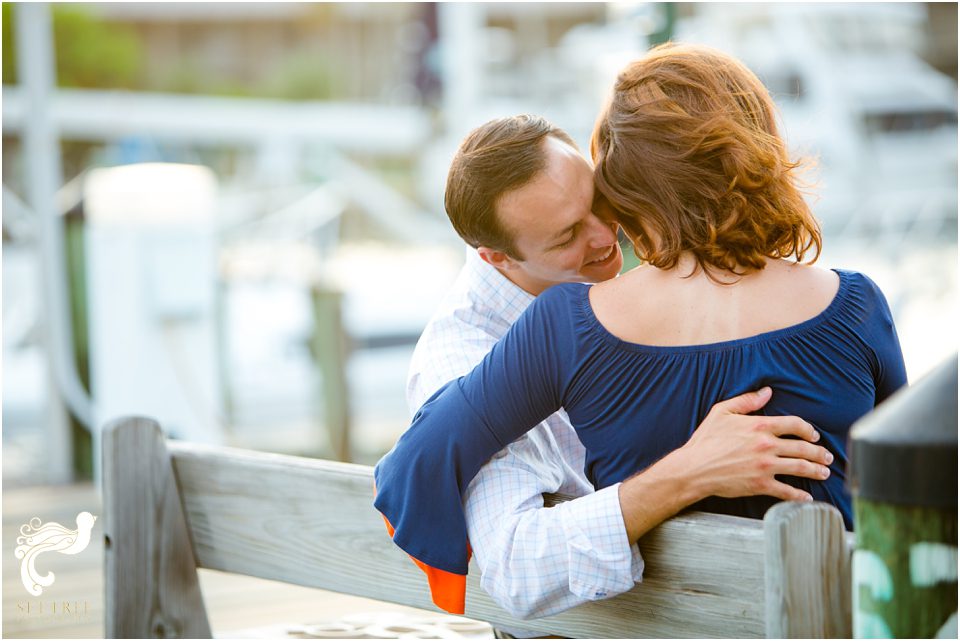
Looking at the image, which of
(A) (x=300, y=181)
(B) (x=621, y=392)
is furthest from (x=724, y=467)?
(A) (x=300, y=181)

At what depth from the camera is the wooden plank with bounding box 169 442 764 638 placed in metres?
1.11

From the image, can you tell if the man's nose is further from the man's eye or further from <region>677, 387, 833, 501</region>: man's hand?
<region>677, 387, 833, 501</region>: man's hand

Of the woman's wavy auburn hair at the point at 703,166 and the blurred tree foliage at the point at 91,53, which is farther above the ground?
the woman's wavy auburn hair at the point at 703,166

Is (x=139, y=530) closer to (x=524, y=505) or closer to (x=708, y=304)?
(x=524, y=505)

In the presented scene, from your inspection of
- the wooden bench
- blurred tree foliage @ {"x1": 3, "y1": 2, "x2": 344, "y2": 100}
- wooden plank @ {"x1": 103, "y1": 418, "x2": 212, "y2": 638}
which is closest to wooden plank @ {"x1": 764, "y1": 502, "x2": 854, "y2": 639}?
the wooden bench

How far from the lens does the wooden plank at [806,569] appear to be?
0.98 metres

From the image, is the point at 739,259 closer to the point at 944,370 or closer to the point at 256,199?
the point at 944,370

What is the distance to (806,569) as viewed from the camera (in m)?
0.98

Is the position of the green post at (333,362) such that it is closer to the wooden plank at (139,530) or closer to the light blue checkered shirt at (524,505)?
the wooden plank at (139,530)

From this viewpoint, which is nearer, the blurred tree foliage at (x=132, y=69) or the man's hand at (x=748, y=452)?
the man's hand at (x=748, y=452)

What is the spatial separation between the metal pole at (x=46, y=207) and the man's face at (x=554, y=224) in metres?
3.35

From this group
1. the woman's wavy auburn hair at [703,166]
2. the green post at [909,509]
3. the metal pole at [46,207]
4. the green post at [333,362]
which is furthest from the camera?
the green post at [333,362]

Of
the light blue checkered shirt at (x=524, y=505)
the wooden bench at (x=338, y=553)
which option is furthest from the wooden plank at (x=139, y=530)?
the light blue checkered shirt at (x=524, y=505)

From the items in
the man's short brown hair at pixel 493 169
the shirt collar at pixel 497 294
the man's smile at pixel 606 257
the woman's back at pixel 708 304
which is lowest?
the shirt collar at pixel 497 294
